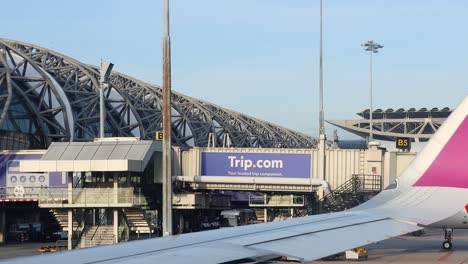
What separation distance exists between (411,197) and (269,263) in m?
5.89

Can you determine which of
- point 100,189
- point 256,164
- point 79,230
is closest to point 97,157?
point 100,189

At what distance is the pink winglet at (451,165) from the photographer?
14727 millimetres

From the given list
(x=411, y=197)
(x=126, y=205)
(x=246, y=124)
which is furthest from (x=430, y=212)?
(x=246, y=124)

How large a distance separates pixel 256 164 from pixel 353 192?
8.02 meters

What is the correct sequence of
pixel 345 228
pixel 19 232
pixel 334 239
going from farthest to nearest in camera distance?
pixel 19 232 < pixel 345 228 < pixel 334 239

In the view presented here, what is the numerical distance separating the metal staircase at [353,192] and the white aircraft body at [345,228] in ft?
122

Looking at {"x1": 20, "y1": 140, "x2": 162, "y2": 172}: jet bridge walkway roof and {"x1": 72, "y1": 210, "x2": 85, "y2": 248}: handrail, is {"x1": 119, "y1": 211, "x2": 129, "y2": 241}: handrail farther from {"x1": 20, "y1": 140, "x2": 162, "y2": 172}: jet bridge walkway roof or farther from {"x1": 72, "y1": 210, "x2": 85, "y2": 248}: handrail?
{"x1": 20, "y1": 140, "x2": 162, "y2": 172}: jet bridge walkway roof

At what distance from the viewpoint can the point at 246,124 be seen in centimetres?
15775

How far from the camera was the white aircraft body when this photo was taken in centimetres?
965

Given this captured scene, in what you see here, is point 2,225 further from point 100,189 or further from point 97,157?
point 97,157

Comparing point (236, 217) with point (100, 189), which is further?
point (236, 217)

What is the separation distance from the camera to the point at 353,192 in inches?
2119

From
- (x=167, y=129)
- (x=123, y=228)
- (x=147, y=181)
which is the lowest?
(x=123, y=228)

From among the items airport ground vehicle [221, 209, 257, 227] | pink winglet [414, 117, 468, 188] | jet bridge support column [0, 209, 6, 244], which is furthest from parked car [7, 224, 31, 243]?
pink winglet [414, 117, 468, 188]
